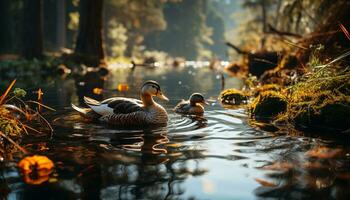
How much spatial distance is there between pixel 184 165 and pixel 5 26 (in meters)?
31.1

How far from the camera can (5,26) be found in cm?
3347

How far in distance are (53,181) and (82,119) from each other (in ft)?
13.6

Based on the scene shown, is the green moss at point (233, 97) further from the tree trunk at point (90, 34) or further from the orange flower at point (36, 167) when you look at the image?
the tree trunk at point (90, 34)

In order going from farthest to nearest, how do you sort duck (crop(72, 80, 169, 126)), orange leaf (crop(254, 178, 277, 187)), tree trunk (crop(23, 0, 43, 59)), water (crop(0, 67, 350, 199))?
1. tree trunk (crop(23, 0, 43, 59))
2. duck (crop(72, 80, 169, 126))
3. orange leaf (crop(254, 178, 277, 187))
4. water (crop(0, 67, 350, 199))

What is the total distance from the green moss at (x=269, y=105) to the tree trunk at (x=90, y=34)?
60.1 ft

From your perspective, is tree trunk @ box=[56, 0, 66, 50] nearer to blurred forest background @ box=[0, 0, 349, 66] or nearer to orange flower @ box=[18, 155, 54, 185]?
blurred forest background @ box=[0, 0, 349, 66]

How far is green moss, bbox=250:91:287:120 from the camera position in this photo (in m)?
9.02

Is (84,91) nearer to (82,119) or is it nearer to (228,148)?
(82,119)

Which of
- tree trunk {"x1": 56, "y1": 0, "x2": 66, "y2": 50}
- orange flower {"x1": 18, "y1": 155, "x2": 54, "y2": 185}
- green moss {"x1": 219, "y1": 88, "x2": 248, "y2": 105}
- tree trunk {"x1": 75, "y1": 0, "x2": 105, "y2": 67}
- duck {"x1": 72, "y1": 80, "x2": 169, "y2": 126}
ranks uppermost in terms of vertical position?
tree trunk {"x1": 56, "y1": 0, "x2": 66, "y2": 50}

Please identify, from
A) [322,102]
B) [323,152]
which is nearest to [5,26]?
[322,102]

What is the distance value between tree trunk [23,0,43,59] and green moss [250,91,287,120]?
19.2 meters

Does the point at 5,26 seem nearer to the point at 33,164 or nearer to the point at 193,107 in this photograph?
the point at 193,107

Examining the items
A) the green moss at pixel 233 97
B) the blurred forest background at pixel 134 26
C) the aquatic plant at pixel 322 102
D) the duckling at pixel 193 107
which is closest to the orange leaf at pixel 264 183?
the aquatic plant at pixel 322 102

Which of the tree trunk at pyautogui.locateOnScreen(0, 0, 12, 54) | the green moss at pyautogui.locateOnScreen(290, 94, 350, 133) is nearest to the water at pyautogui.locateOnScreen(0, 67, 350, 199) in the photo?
the green moss at pyautogui.locateOnScreen(290, 94, 350, 133)
